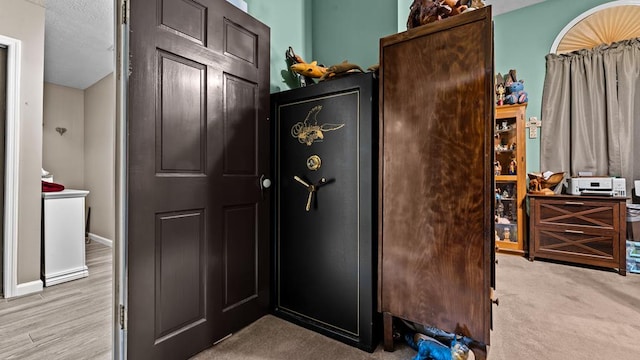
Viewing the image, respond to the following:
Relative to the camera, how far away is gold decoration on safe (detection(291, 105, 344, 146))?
169 cm

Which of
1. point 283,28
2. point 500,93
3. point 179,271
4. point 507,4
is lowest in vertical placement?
point 179,271

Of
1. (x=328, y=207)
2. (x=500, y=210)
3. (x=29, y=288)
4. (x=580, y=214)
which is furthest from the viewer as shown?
(x=500, y=210)

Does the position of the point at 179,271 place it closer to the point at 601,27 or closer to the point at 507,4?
the point at 507,4

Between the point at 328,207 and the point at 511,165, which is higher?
the point at 511,165

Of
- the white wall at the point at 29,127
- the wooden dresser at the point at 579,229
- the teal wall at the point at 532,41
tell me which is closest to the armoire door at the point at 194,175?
the white wall at the point at 29,127

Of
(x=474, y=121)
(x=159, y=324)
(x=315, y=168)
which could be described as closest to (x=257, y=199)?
(x=315, y=168)

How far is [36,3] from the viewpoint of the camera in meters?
2.51

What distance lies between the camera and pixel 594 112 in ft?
10.5

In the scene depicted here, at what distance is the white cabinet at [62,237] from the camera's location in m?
2.64

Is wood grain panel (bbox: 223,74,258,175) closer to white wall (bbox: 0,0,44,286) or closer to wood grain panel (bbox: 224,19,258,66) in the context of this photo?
wood grain panel (bbox: 224,19,258,66)

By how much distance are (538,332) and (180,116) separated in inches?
97.7

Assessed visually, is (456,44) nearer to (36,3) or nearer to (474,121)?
(474,121)

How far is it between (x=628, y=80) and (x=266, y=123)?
404 cm

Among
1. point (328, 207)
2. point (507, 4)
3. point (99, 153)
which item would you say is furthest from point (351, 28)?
point (99, 153)
